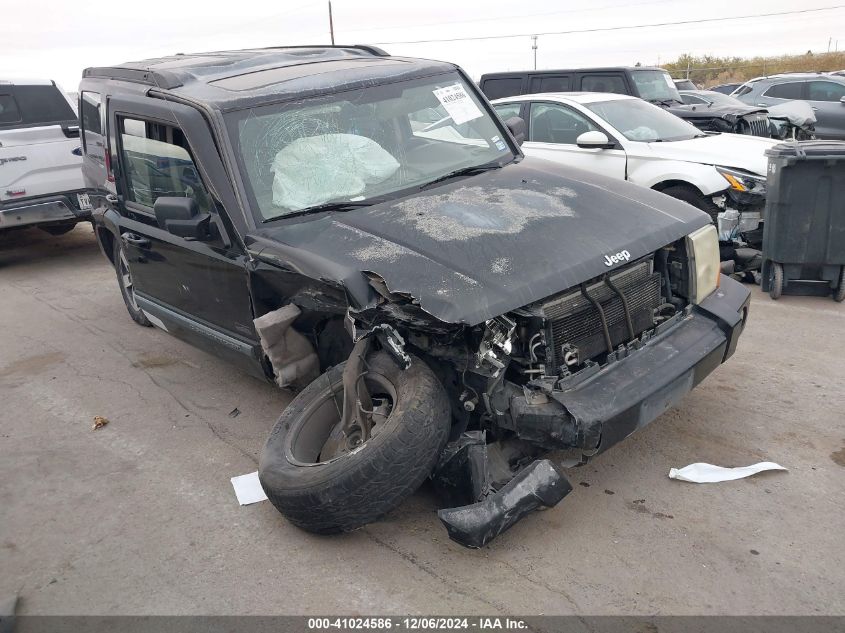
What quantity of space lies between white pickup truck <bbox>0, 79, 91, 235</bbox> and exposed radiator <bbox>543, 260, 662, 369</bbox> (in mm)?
7014

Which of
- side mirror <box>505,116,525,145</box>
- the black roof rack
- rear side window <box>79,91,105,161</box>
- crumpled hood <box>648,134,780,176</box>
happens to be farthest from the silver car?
rear side window <box>79,91,105,161</box>

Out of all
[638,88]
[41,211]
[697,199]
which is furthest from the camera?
[638,88]

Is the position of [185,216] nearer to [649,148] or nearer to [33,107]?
[649,148]

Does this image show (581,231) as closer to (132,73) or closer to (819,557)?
(819,557)

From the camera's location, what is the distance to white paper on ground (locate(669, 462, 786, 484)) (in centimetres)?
374

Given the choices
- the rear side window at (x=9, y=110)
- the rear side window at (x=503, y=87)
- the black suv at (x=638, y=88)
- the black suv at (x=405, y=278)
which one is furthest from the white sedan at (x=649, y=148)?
the rear side window at (x=9, y=110)

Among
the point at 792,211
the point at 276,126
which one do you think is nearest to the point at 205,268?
the point at 276,126

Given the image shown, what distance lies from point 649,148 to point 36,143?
22.3ft

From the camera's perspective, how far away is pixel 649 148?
25.3ft

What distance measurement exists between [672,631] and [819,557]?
0.80 meters

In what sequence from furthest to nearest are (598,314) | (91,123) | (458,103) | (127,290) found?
(127,290) < (91,123) < (458,103) < (598,314)

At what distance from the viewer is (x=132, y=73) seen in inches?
202

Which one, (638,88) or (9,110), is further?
(638,88)

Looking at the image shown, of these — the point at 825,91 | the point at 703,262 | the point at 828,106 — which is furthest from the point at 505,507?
the point at 825,91
